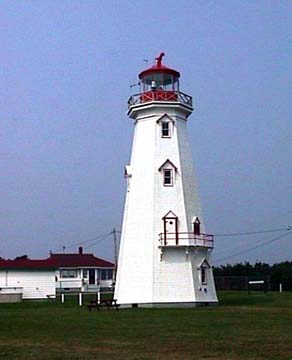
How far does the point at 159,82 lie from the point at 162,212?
7545mm

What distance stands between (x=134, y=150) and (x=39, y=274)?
17767mm

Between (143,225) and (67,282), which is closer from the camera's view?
(143,225)

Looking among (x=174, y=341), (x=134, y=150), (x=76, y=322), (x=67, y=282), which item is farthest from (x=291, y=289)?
(x=174, y=341)

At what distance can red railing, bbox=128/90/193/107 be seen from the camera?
41.2 m

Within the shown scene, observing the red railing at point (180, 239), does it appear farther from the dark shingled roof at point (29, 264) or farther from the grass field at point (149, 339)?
the dark shingled roof at point (29, 264)

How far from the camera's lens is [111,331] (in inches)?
819

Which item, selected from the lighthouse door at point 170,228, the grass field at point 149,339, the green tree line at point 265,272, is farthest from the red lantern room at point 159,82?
the green tree line at point 265,272

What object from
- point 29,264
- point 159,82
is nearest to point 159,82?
point 159,82

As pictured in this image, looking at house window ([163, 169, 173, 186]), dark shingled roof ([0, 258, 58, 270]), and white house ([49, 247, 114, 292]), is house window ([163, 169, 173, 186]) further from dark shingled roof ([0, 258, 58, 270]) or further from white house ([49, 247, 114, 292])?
white house ([49, 247, 114, 292])

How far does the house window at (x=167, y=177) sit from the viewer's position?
4043cm

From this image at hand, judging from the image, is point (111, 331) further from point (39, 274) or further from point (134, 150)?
point (39, 274)

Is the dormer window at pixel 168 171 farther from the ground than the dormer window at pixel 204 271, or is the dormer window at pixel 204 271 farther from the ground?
the dormer window at pixel 168 171

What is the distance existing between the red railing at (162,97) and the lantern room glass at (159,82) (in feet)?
1.52

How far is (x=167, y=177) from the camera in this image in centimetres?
4053
